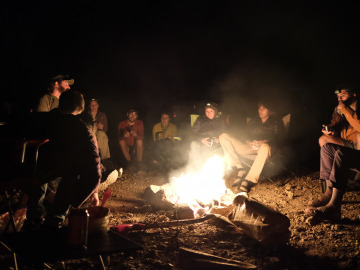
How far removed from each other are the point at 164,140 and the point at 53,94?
3460 mm

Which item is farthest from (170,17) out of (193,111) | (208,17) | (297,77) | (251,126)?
(251,126)

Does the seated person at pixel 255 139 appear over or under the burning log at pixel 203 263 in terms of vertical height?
over

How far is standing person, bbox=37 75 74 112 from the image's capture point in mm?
4254

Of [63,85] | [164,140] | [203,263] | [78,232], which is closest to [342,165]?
[203,263]

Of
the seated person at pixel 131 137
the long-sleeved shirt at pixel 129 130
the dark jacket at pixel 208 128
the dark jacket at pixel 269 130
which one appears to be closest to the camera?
the dark jacket at pixel 269 130

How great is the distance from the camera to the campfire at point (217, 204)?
2871 mm

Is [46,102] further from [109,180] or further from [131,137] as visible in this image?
[131,137]

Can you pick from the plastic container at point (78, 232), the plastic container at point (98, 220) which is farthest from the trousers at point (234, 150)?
the plastic container at point (78, 232)

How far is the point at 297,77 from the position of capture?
8.73 metres

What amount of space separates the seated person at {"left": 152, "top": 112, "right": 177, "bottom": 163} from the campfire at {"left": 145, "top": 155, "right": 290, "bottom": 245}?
1561mm

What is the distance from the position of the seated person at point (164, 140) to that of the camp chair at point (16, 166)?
4458 millimetres

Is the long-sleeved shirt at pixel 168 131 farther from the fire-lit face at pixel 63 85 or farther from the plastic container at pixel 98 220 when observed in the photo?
the plastic container at pixel 98 220

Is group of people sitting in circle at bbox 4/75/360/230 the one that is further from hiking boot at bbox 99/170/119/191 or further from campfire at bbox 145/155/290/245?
hiking boot at bbox 99/170/119/191

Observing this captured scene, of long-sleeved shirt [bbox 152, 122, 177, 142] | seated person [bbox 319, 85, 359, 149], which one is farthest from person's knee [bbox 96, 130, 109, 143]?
seated person [bbox 319, 85, 359, 149]
